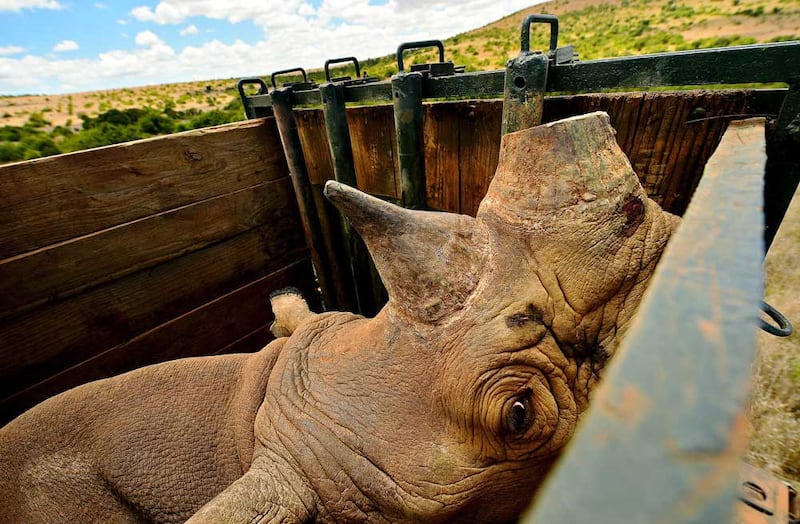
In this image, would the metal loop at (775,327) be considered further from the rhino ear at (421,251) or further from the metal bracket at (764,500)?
the rhino ear at (421,251)

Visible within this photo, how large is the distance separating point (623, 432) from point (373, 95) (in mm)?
3231

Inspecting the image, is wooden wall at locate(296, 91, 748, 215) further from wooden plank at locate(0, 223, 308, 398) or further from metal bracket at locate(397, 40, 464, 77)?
wooden plank at locate(0, 223, 308, 398)

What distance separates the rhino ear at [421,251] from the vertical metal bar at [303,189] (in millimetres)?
2730

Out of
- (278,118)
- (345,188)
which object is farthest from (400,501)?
(278,118)

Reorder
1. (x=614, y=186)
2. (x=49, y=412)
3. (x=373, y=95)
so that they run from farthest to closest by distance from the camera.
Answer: (x=373, y=95), (x=49, y=412), (x=614, y=186)

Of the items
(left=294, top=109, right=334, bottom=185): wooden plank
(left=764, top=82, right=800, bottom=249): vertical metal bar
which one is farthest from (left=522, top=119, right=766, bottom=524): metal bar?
(left=294, top=109, right=334, bottom=185): wooden plank

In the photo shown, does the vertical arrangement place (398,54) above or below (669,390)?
above

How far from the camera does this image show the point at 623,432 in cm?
33

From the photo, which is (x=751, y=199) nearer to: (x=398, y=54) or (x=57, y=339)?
(x=398, y=54)

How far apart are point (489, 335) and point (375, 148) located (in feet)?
8.78

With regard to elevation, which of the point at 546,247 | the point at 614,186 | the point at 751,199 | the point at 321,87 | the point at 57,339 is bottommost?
the point at 57,339

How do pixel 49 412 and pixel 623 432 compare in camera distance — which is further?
pixel 49 412

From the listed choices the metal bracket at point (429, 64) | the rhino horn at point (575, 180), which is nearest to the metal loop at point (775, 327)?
the rhino horn at point (575, 180)

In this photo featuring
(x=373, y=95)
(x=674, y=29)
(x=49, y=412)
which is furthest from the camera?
(x=674, y=29)
